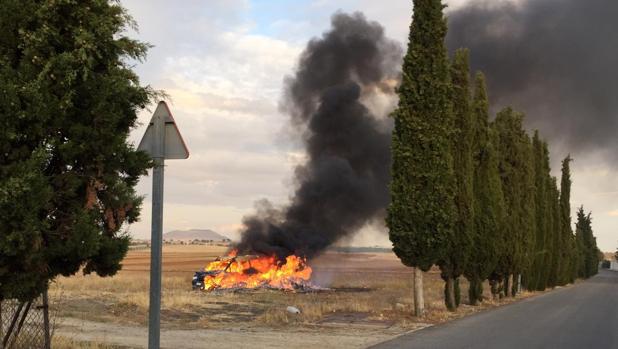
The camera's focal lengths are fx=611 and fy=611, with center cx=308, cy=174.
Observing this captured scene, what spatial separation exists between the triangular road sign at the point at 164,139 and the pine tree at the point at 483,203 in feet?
66.6

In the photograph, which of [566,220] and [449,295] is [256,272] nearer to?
[449,295]

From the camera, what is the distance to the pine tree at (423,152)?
19.9 metres

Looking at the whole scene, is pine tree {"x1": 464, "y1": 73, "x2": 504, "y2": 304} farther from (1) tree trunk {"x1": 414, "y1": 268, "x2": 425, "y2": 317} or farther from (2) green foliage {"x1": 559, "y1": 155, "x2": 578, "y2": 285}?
(2) green foliage {"x1": 559, "y1": 155, "x2": 578, "y2": 285}

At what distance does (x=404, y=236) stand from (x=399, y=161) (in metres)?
2.50

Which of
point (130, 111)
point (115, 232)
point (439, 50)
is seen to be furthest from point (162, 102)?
point (439, 50)

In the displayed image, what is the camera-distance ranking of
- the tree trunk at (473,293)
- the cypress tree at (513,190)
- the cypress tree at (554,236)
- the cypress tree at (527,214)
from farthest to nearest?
the cypress tree at (554,236)
the cypress tree at (527,214)
the cypress tree at (513,190)
the tree trunk at (473,293)

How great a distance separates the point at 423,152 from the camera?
66.2 feet

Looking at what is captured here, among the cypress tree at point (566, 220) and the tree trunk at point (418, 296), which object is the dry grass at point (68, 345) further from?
the cypress tree at point (566, 220)

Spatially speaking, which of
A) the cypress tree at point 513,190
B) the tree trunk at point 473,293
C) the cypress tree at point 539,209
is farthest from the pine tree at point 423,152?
the cypress tree at point 539,209

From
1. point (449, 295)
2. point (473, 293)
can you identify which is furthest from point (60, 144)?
point (473, 293)

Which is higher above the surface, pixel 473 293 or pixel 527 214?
pixel 527 214

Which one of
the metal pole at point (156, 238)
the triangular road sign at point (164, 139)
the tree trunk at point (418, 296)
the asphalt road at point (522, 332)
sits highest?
the triangular road sign at point (164, 139)

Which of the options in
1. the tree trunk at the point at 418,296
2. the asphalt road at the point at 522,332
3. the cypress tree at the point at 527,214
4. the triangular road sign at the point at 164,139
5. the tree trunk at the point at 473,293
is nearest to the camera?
the triangular road sign at the point at 164,139

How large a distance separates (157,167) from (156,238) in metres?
0.84
